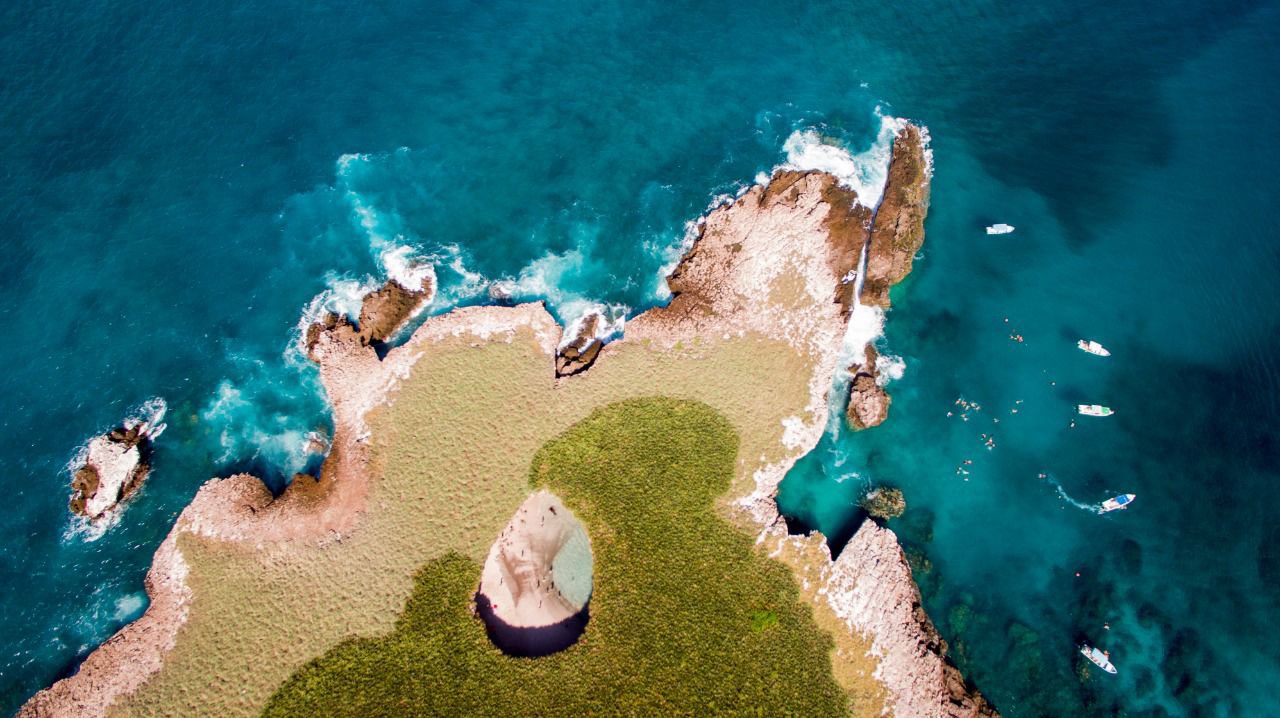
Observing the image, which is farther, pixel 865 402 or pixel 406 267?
pixel 406 267

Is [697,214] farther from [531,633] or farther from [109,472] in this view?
[109,472]

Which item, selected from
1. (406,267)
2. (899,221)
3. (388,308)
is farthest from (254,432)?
(899,221)

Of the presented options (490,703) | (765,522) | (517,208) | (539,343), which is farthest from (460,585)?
(517,208)

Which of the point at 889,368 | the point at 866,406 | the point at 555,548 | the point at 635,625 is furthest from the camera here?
the point at 889,368

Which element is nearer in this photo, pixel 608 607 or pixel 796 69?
pixel 608 607

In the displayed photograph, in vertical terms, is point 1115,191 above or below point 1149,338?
above

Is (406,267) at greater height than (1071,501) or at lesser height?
greater

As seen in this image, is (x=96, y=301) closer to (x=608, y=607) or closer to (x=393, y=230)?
(x=393, y=230)
